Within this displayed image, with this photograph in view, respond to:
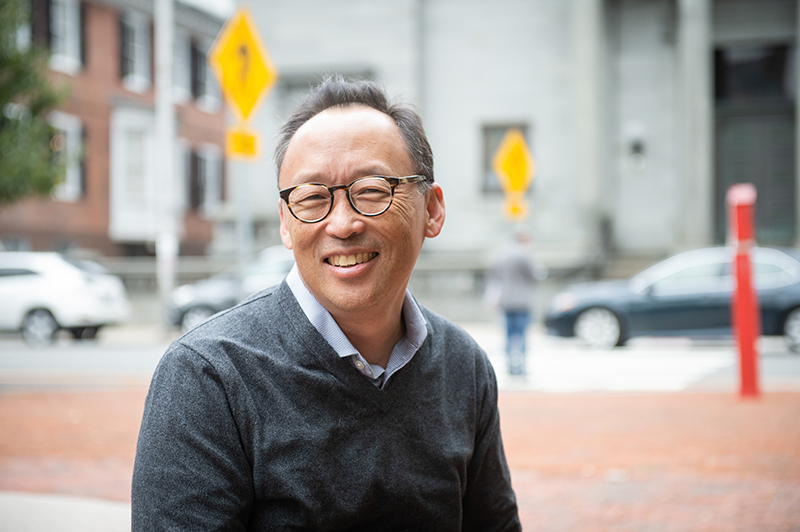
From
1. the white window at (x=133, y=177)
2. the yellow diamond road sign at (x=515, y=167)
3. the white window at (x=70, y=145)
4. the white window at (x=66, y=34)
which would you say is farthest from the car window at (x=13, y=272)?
the white window at (x=133, y=177)

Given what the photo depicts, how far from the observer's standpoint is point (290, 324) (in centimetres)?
200

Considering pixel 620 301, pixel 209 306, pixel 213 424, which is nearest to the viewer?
pixel 213 424

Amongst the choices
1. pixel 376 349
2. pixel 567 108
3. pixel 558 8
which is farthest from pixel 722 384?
pixel 558 8

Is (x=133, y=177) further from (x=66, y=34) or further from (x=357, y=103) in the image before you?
(x=357, y=103)

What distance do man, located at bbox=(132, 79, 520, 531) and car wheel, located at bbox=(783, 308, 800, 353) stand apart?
13332mm

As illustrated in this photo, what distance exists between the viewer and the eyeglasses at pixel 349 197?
198cm

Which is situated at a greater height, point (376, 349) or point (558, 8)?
point (558, 8)

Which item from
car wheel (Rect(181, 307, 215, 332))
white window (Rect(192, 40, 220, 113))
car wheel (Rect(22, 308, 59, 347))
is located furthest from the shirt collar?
white window (Rect(192, 40, 220, 113))

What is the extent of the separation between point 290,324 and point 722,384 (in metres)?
9.45

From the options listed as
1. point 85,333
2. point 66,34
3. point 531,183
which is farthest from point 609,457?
point 66,34

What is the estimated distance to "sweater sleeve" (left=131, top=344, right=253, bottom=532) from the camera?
177 centimetres

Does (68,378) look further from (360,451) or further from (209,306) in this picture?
(360,451)

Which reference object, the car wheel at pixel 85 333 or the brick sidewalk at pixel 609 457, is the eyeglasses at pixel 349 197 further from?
the car wheel at pixel 85 333

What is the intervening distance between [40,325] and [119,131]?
14339mm
